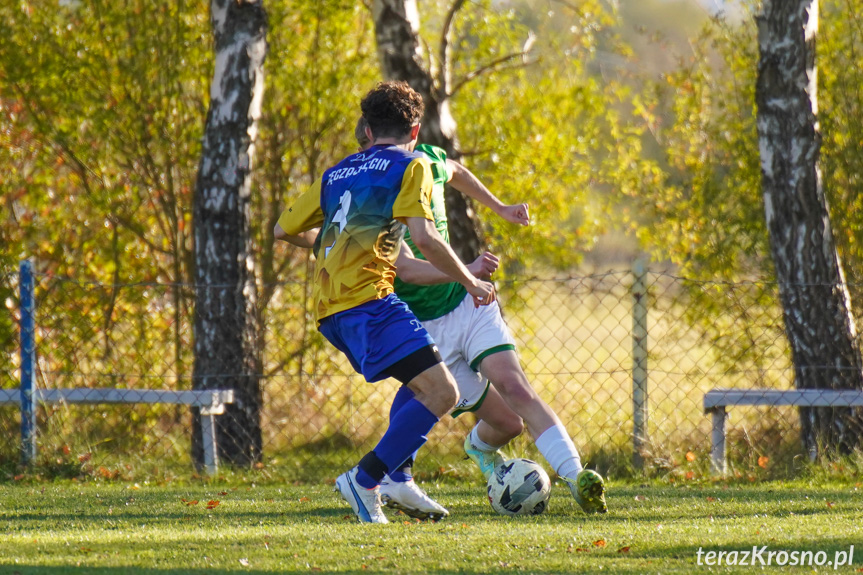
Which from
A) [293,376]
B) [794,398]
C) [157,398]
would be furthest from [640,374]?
[157,398]

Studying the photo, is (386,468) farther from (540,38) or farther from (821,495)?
(540,38)

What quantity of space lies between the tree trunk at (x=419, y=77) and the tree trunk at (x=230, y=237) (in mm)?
926

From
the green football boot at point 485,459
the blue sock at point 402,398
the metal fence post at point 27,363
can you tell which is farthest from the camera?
the metal fence post at point 27,363

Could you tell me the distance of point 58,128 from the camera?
788 cm

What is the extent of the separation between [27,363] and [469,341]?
9.90ft

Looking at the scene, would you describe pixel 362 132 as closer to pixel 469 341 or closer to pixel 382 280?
pixel 382 280

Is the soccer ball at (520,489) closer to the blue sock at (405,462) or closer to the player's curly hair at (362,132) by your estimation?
the blue sock at (405,462)

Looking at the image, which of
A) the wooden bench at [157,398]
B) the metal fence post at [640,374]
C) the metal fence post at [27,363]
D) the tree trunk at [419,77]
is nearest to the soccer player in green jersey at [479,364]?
the metal fence post at [640,374]

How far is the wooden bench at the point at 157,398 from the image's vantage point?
229 inches

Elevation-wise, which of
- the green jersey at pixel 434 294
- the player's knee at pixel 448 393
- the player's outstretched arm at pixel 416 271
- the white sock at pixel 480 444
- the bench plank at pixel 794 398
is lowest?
the white sock at pixel 480 444

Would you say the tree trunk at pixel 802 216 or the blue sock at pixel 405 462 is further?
the tree trunk at pixel 802 216

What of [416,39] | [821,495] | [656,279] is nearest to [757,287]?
[656,279]

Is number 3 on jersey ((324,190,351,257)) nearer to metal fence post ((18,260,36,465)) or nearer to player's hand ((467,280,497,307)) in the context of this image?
player's hand ((467,280,497,307))

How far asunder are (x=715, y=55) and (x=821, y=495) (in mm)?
4968
